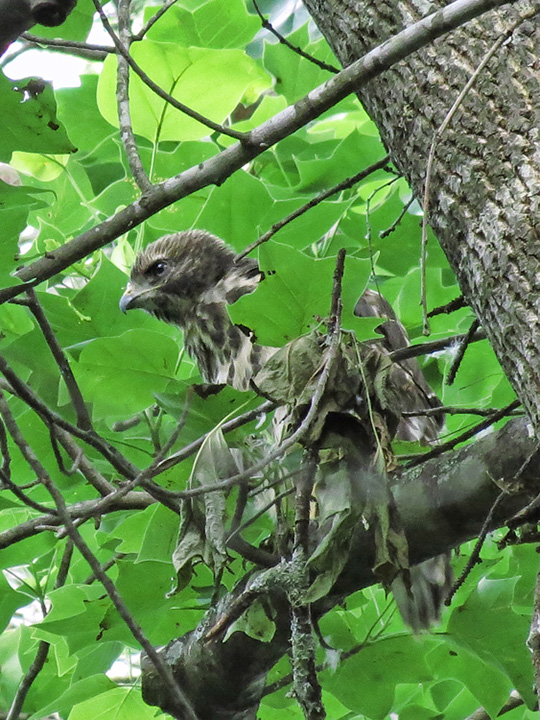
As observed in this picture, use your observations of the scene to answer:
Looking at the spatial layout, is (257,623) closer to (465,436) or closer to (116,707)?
(465,436)

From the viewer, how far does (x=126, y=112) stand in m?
2.26

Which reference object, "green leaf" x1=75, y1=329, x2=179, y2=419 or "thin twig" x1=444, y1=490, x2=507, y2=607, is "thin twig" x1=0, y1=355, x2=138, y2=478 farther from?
"thin twig" x1=444, y1=490, x2=507, y2=607

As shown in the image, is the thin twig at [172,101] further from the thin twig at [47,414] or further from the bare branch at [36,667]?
the bare branch at [36,667]

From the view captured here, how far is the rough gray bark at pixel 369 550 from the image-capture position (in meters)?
1.79

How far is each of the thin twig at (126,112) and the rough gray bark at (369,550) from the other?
799 millimetres

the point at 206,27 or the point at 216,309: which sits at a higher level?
the point at 206,27

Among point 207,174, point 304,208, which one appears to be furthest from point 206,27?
point 207,174

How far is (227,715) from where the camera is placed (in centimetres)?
232

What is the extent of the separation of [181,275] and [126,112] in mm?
1692

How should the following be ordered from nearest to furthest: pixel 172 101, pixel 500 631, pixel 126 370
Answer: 1. pixel 172 101
2. pixel 126 370
3. pixel 500 631

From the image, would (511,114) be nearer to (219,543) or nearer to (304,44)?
(219,543)

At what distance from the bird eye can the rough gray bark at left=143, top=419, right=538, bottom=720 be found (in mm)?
A: 1905

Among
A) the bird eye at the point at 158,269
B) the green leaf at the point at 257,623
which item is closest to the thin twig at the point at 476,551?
the green leaf at the point at 257,623

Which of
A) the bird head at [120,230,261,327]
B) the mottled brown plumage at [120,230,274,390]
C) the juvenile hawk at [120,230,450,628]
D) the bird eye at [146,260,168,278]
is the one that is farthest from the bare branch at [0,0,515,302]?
the bird eye at [146,260,168,278]
